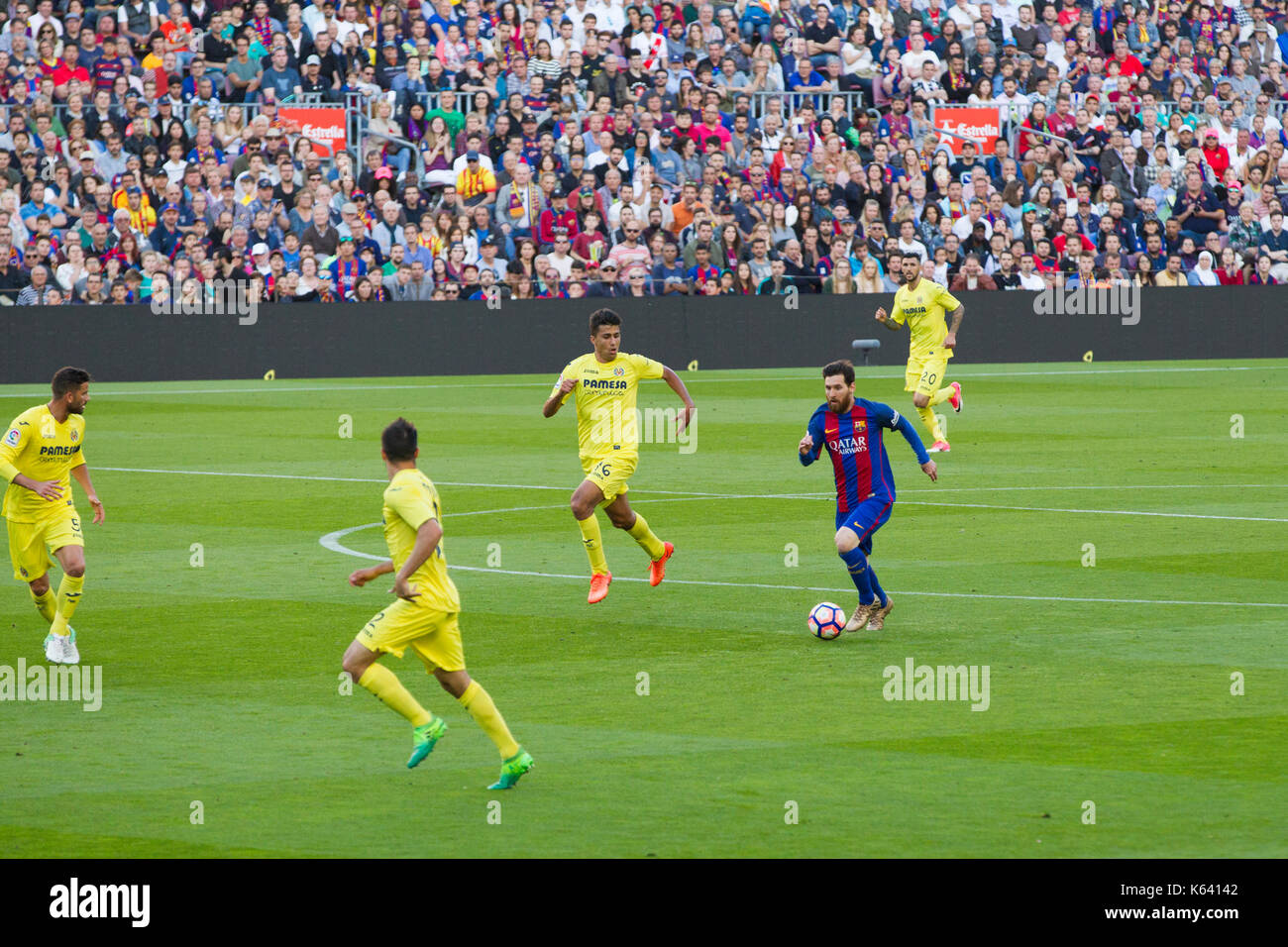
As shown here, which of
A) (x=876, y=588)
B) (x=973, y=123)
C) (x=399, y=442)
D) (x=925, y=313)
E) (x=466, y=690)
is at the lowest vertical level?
(x=466, y=690)

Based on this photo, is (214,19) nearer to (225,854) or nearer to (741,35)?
(741,35)

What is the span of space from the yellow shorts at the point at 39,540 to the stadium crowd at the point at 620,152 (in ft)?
62.2

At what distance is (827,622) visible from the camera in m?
12.3

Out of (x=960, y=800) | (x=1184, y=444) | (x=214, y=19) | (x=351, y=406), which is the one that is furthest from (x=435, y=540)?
(x=214, y=19)

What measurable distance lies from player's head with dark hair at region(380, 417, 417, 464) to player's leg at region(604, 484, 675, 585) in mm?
5605

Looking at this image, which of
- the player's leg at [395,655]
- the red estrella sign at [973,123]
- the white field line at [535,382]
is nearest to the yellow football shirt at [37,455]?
the player's leg at [395,655]

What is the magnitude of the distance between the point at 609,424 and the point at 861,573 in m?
2.78

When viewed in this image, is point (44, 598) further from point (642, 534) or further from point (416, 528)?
point (416, 528)

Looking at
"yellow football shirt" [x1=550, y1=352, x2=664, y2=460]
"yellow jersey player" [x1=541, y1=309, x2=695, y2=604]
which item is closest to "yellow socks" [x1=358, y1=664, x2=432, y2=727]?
"yellow jersey player" [x1=541, y1=309, x2=695, y2=604]

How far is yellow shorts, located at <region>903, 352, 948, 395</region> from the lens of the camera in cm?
2489

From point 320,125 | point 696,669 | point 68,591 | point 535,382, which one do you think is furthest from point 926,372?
point 68,591

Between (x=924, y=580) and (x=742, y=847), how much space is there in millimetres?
7192

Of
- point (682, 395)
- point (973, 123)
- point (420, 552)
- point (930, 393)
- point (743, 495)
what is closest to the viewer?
point (420, 552)

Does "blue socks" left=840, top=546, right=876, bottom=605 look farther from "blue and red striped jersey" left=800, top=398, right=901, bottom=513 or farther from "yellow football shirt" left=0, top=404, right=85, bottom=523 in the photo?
"yellow football shirt" left=0, top=404, right=85, bottom=523
